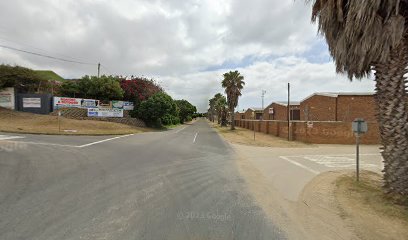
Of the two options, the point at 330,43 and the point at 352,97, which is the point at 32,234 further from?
the point at 352,97

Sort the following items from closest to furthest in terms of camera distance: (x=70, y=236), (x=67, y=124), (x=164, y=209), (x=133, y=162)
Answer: (x=70, y=236)
(x=164, y=209)
(x=133, y=162)
(x=67, y=124)

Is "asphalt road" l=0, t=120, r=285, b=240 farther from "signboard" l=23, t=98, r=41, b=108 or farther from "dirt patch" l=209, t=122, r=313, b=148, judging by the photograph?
"signboard" l=23, t=98, r=41, b=108

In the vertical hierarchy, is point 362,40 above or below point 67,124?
above

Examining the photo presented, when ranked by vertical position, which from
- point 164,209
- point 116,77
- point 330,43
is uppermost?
point 116,77

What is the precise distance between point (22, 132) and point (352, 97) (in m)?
34.1

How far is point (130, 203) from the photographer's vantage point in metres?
6.08

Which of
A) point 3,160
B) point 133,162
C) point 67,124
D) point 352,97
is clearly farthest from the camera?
point 352,97

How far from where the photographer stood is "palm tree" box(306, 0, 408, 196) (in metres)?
6.75

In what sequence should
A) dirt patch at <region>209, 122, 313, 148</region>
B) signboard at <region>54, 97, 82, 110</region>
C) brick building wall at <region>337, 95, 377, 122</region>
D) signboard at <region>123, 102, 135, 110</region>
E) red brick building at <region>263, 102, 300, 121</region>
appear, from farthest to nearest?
1. red brick building at <region>263, 102, 300, 121</region>
2. signboard at <region>123, 102, 135, 110</region>
3. signboard at <region>54, 97, 82, 110</region>
4. brick building wall at <region>337, 95, 377, 122</region>
5. dirt patch at <region>209, 122, 313, 148</region>

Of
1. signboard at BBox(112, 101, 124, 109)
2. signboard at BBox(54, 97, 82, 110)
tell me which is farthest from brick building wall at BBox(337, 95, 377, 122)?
signboard at BBox(54, 97, 82, 110)

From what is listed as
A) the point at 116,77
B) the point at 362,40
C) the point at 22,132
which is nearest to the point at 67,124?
the point at 22,132

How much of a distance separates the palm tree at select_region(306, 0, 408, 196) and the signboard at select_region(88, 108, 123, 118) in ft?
118

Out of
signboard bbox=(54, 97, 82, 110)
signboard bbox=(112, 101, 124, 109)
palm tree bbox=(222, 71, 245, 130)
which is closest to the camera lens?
signboard bbox=(54, 97, 82, 110)

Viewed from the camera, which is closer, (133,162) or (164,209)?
(164,209)
